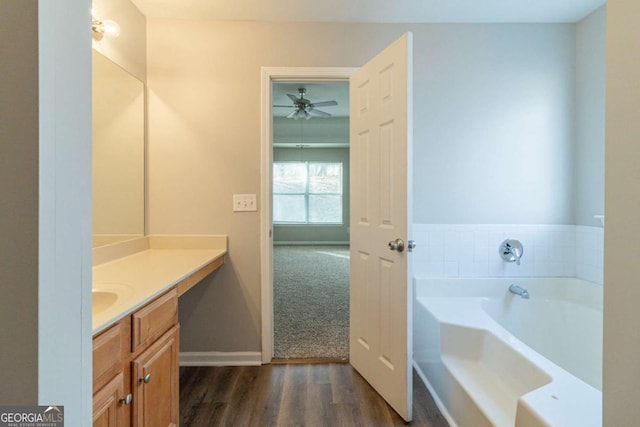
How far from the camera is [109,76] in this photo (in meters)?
1.78

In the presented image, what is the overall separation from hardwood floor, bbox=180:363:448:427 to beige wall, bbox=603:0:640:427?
131cm

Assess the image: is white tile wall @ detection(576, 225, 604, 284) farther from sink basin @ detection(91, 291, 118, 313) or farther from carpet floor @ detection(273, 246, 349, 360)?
sink basin @ detection(91, 291, 118, 313)

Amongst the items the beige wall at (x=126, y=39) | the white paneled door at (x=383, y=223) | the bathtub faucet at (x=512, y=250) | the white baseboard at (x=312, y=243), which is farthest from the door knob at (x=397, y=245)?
the white baseboard at (x=312, y=243)

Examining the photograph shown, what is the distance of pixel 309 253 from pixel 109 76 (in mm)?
5100

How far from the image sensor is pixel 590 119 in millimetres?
2154

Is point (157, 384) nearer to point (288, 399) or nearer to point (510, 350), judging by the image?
point (288, 399)

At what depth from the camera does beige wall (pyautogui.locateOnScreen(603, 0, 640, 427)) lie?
0.54m

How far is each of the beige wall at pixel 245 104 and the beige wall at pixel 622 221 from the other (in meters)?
1.70

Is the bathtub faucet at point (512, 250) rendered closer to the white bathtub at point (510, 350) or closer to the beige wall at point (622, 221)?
the white bathtub at point (510, 350)

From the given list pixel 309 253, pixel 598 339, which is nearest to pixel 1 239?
pixel 598 339

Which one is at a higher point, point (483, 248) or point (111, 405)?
point (483, 248)

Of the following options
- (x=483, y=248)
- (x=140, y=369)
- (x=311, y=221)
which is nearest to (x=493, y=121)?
(x=483, y=248)

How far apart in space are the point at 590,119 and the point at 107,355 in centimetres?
308

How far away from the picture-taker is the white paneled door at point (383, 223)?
161 centimetres
